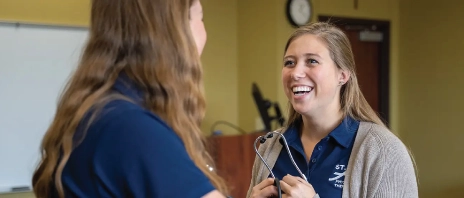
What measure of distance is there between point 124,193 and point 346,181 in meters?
0.78

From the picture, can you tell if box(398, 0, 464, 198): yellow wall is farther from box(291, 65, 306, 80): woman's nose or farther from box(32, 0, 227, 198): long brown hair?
box(32, 0, 227, 198): long brown hair

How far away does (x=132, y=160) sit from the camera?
702 mm

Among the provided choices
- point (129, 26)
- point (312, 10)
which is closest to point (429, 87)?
point (312, 10)

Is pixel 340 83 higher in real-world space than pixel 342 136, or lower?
higher

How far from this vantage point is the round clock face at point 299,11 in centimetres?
359

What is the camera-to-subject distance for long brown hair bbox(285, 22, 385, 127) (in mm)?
1527

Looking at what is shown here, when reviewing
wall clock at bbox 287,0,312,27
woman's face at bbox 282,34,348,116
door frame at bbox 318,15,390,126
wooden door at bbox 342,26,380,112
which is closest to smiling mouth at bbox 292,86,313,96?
woman's face at bbox 282,34,348,116

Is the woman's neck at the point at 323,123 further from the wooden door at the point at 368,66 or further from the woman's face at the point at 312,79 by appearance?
the wooden door at the point at 368,66

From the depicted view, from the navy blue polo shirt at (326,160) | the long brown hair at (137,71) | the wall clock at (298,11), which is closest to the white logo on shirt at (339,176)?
the navy blue polo shirt at (326,160)

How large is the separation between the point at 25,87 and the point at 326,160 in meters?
2.16

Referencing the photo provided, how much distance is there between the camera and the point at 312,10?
3701 millimetres

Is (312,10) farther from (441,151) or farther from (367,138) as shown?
(367,138)

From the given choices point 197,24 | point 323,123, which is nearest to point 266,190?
point 323,123

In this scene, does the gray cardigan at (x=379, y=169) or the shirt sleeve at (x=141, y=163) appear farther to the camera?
the gray cardigan at (x=379, y=169)
